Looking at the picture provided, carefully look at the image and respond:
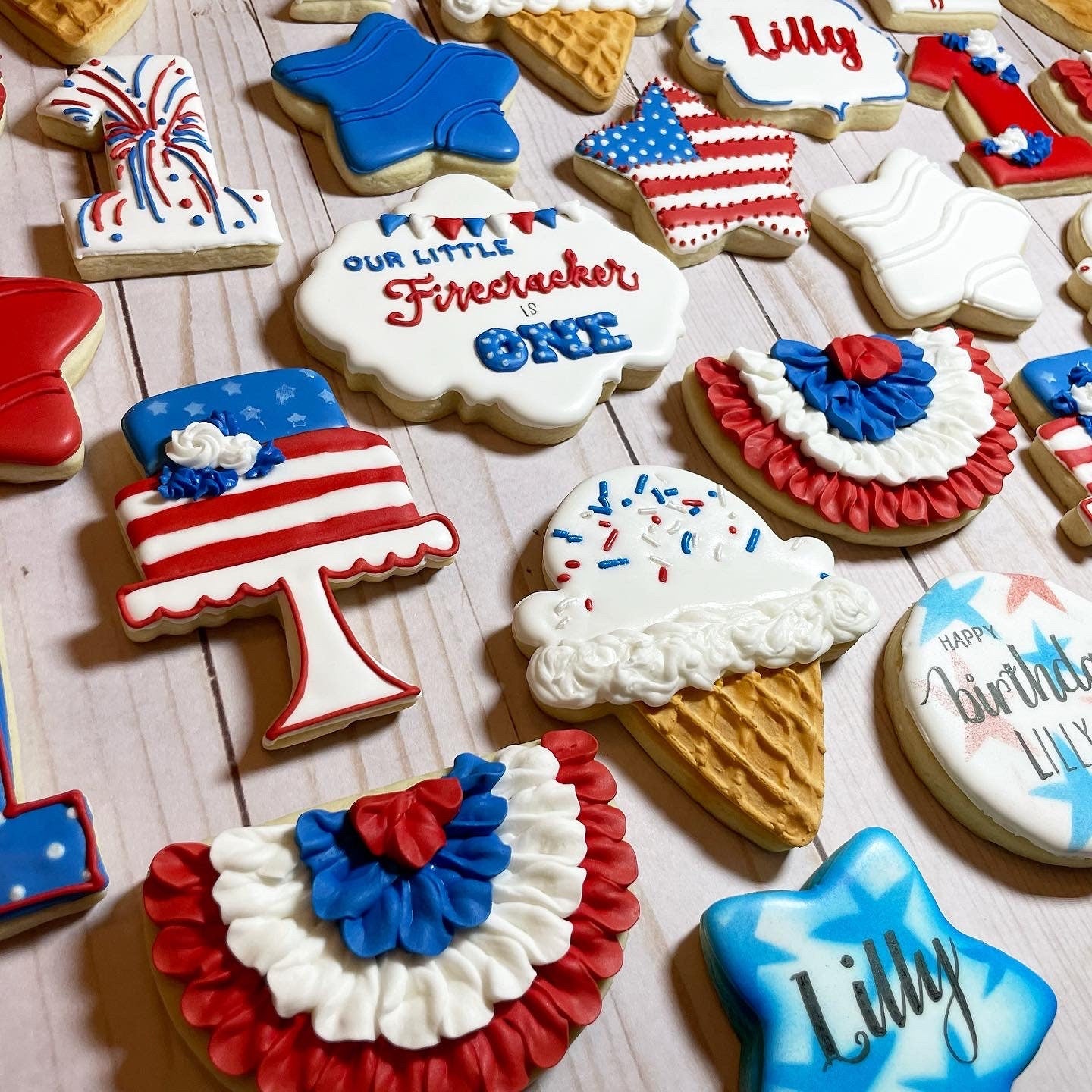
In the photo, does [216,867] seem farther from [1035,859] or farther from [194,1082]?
[1035,859]

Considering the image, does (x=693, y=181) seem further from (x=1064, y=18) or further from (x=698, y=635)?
(x=1064, y=18)

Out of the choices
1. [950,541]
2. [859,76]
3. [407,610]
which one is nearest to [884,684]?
[950,541]

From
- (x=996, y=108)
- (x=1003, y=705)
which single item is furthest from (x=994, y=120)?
(x=1003, y=705)

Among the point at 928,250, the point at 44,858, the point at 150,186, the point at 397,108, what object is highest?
the point at 928,250

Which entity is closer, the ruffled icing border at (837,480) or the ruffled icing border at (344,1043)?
the ruffled icing border at (344,1043)

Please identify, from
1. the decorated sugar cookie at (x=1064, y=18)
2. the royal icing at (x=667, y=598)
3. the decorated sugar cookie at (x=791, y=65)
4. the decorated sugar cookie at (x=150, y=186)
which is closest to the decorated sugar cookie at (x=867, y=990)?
the royal icing at (x=667, y=598)

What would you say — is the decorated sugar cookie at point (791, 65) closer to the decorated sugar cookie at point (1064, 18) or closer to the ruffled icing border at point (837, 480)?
the decorated sugar cookie at point (1064, 18)
